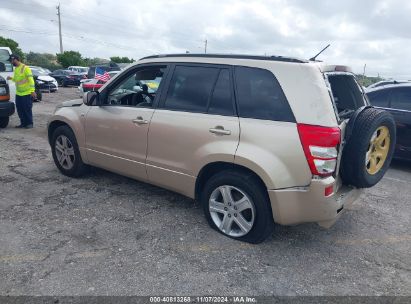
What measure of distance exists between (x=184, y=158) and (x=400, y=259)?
230cm

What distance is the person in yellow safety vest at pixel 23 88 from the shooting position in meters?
8.31

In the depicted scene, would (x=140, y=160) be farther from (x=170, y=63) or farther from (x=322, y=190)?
(x=322, y=190)

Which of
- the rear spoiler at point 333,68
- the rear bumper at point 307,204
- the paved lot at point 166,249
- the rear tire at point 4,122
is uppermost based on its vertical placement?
the rear spoiler at point 333,68

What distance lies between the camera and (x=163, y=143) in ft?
12.3

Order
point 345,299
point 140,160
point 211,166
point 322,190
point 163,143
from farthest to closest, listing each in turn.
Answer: point 140,160 → point 163,143 → point 211,166 → point 322,190 → point 345,299

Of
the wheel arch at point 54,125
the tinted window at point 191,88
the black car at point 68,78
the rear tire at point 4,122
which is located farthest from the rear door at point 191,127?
the black car at point 68,78

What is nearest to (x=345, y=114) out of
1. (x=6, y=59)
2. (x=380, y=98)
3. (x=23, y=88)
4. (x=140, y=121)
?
(x=140, y=121)

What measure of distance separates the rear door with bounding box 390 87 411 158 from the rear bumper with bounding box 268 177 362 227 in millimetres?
3785

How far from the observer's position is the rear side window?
305 cm

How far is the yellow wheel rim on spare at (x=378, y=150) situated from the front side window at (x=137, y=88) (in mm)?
2395

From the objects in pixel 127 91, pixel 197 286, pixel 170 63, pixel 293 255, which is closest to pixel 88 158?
pixel 127 91

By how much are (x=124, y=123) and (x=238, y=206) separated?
1706 mm

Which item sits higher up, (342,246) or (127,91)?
(127,91)

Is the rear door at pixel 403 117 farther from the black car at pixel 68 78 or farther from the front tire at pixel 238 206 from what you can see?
the black car at pixel 68 78
